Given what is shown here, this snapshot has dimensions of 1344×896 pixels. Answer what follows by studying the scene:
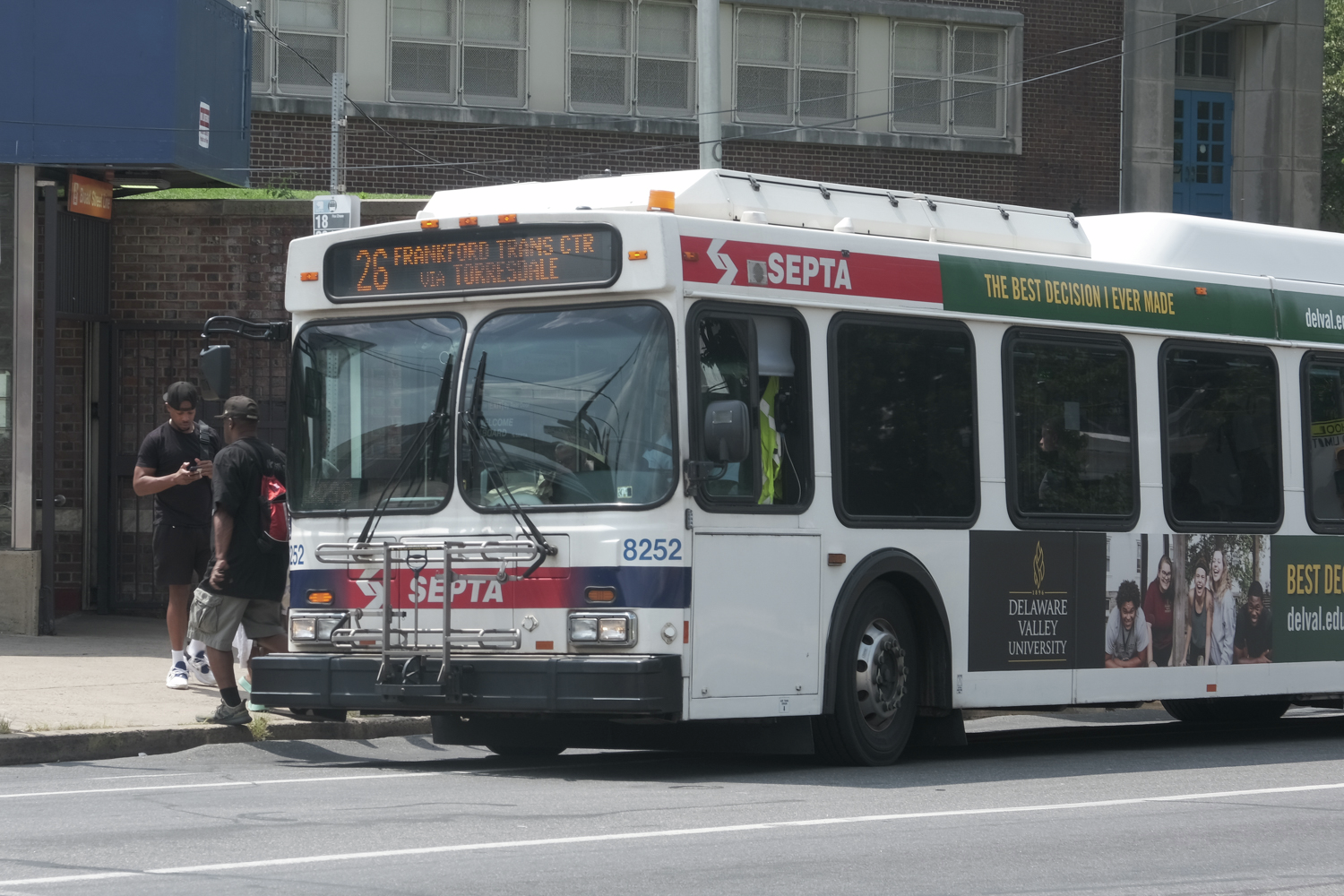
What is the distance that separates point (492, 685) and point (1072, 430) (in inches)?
153

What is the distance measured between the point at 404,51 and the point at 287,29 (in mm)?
1600

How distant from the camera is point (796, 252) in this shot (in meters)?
9.78

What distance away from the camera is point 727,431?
8914mm

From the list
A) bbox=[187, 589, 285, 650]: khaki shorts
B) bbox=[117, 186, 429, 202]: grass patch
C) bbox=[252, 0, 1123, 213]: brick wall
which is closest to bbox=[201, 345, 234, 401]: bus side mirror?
bbox=[187, 589, 285, 650]: khaki shorts

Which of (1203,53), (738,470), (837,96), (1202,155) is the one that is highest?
(1203,53)

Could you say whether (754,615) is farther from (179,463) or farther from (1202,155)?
(1202,155)

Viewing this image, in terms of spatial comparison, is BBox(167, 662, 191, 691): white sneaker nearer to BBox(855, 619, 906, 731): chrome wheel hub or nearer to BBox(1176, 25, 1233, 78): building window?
BBox(855, 619, 906, 731): chrome wheel hub

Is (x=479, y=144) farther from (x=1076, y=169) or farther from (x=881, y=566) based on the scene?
(x=881, y=566)

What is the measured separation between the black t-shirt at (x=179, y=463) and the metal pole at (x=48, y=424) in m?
3.14

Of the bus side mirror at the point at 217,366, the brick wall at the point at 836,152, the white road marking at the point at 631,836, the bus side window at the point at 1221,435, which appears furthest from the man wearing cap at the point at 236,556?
the brick wall at the point at 836,152

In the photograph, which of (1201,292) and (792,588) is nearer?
(792,588)

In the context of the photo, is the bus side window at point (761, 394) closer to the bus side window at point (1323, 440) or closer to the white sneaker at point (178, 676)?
the bus side window at point (1323, 440)

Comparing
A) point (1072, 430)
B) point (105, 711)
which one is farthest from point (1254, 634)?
point (105, 711)

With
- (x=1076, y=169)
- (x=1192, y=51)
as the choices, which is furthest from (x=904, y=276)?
(x=1192, y=51)
